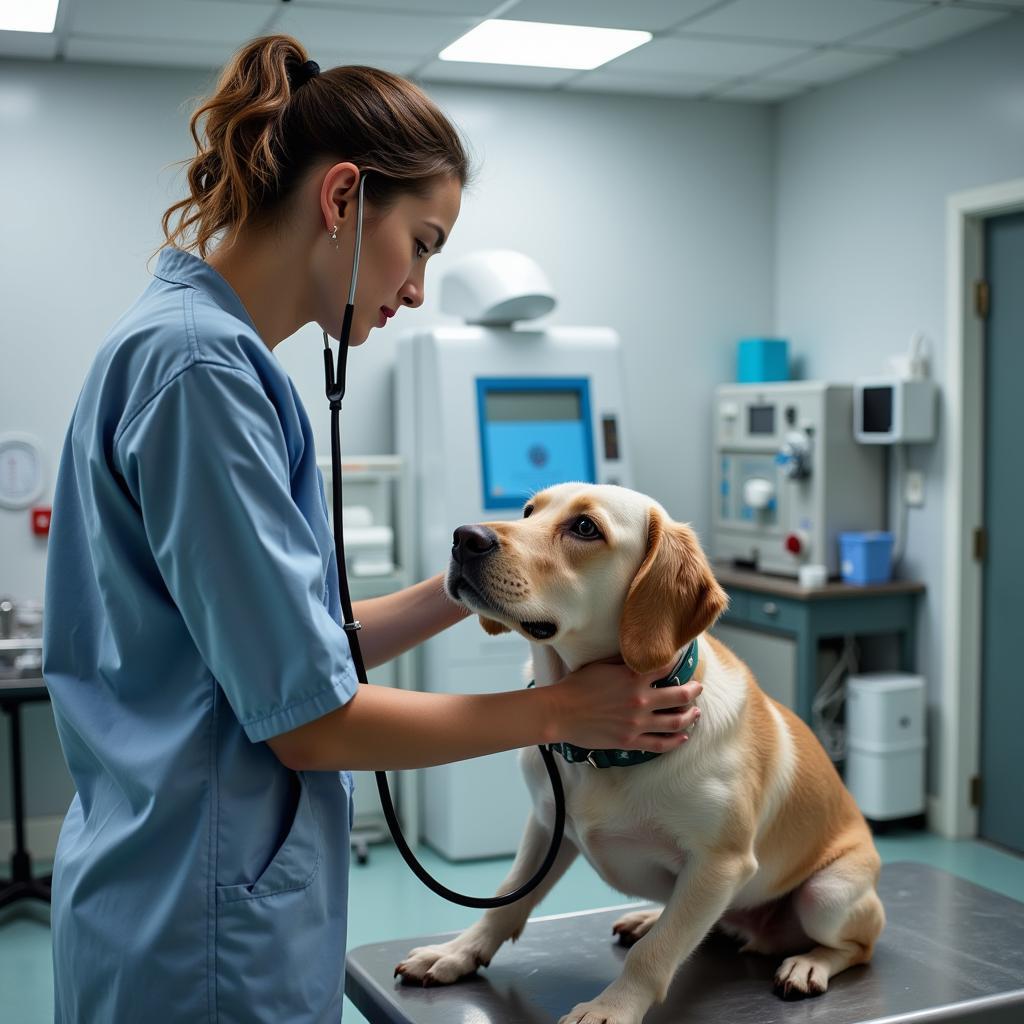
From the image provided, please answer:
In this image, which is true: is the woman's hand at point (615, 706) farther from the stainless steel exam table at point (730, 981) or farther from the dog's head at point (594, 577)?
the stainless steel exam table at point (730, 981)

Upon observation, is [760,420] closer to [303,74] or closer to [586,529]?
[586,529]

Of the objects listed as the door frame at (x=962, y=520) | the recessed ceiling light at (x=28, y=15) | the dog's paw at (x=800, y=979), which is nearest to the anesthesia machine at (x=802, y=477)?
the door frame at (x=962, y=520)

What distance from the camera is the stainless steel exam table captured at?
1447mm

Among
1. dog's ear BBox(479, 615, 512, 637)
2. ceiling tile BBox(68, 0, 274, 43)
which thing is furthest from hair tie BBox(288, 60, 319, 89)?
ceiling tile BBox(68, 0, 274, 43)

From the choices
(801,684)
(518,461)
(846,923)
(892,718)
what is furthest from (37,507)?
(846,923)

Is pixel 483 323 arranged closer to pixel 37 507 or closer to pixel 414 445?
pixel 414 445

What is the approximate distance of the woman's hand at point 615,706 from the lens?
122cm

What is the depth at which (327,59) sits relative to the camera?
4125 millimetres

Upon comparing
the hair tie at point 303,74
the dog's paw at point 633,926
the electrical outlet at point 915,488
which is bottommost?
the dog's paw at point 633,926

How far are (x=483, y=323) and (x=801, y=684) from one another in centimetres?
166

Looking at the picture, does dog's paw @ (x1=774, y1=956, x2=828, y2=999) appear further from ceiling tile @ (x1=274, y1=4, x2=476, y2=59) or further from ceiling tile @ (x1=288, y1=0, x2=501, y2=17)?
ceiling tile @ (x1=274, y1=4, x2=476, y2=59)

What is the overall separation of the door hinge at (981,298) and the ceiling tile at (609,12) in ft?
4.40

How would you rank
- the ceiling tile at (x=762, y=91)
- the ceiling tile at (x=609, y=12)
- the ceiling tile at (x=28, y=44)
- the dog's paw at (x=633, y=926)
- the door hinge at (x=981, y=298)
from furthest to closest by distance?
the ceiling tile at (x=762, y=91), the door hinge at (x=981, y=298), the ceiling tile at (x=28, y=44), the ceiling tile at (x=609, y=12), the dog's paw at (x=633, y=926)

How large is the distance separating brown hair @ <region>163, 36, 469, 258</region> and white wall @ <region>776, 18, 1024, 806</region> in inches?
127
